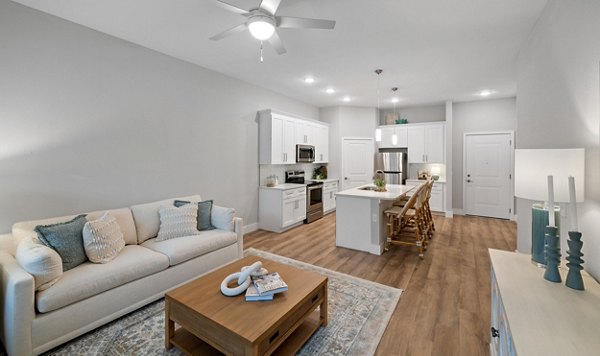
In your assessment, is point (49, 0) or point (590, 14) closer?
point (590, 14)

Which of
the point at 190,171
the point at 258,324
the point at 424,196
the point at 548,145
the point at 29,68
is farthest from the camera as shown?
the point at 424,196

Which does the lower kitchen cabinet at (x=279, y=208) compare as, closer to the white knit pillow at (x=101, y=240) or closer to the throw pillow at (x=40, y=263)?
the white knit pillow at (x=101, y=240)

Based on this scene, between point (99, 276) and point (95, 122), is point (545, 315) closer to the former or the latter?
point (99, 276)

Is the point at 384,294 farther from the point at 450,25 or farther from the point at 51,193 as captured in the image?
the point at 51,193

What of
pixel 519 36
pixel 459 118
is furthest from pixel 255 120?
pixel 459 118

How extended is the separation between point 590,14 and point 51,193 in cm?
461

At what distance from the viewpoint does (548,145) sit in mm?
2264

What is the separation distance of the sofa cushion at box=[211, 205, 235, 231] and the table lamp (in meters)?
2.88

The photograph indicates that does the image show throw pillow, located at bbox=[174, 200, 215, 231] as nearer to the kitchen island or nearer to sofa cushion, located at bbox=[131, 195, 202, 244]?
sofa cushion, located at bbox=[131, 195, 202, 244]

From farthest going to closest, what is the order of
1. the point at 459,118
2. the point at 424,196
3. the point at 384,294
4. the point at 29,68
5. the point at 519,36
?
the point at 459,118
the point at 424,196
the point at 519,36
the point at 384,294
the point at 29,68

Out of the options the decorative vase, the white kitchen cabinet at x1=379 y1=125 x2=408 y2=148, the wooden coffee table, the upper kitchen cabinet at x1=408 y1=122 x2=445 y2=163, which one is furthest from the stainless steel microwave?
the decorative vase

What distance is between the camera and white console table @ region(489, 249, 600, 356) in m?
0.99

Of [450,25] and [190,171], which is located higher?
[450,25]

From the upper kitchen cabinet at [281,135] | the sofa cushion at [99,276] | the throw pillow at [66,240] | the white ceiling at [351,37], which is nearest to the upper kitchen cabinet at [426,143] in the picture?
the white ceiling at [351,37]
